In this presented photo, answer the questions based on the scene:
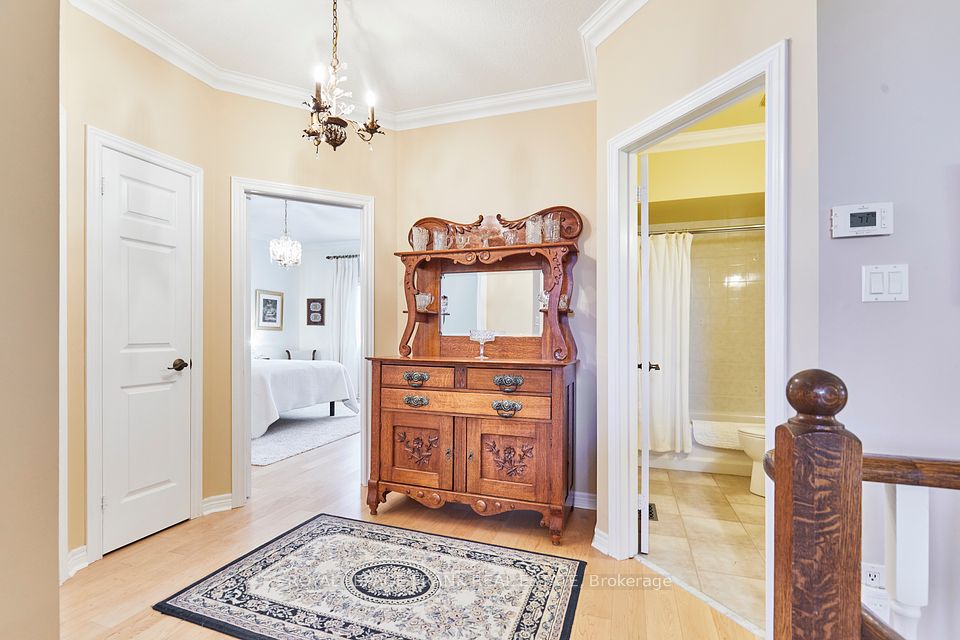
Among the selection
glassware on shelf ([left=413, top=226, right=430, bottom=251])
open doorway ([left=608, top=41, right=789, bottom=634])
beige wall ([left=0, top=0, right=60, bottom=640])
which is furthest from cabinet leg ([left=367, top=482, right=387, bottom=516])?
beige wall ([left=0, top=0, right=60, bottom=640])

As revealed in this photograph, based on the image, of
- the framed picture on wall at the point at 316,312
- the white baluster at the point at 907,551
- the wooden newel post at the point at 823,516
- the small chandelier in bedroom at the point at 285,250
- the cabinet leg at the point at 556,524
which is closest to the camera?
the wooden newel post at the point at 823,516

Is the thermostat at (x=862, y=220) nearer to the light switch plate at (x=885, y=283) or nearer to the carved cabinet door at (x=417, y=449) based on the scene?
the light switch plate at (x=885, y=283)

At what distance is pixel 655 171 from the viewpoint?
3.57 metres

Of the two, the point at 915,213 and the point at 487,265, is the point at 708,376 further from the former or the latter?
the point at 915,213

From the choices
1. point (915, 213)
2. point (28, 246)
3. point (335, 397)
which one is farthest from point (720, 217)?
point (335, 397)

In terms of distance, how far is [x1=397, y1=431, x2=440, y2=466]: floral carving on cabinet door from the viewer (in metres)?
2.75

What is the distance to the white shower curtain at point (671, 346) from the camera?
3754mm

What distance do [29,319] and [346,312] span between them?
7.28 m

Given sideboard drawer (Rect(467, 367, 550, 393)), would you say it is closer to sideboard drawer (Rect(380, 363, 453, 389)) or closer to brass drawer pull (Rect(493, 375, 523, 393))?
brass drawer pull (Rect(493, 375, 523, 393))

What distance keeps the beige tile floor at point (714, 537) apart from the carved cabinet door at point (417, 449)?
1196 mm

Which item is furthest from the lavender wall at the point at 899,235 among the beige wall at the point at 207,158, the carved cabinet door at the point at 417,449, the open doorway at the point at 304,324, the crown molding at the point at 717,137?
the open doorway at the point at 304,324

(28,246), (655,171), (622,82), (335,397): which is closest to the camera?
(28,246)

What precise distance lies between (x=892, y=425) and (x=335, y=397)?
18.6ft

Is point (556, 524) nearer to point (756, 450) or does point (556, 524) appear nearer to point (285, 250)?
point (756, 450)
